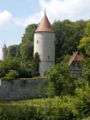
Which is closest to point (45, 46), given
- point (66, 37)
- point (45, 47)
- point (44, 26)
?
point (45, 47)

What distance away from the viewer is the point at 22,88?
161 ft

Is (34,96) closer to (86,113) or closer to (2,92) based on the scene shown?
(2,92)

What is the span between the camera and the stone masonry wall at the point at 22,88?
1902 inches

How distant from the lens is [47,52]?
6334 cm

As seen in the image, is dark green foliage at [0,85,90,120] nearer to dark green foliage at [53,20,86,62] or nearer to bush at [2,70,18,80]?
bush at [2,70,18,80]

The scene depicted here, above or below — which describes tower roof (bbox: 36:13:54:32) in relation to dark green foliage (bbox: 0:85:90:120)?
above

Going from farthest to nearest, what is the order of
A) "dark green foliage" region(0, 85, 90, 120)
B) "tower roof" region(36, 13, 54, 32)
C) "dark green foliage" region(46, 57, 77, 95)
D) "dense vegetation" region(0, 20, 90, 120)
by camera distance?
"tower roof" region(36, 13, 54, 32) → "dark green foliage" region(46, 57, 77, 95) → "dense vegetation" region(0, 20, 90, 120) → "dark green foliage" region(0, 85, 90, 120)

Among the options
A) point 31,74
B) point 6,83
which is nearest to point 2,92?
point 6,83

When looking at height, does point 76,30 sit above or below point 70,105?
above

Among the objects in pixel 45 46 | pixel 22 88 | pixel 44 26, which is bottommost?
pixel 22 88

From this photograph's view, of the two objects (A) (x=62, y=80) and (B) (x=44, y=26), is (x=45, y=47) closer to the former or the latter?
(B) (x=44, y=26)

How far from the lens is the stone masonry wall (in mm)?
48312

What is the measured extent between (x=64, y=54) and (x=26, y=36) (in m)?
10.6

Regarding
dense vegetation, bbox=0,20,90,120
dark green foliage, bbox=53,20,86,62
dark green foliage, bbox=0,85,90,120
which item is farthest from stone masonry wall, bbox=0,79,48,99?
dark green foliage, bbox=53,20,86,62
